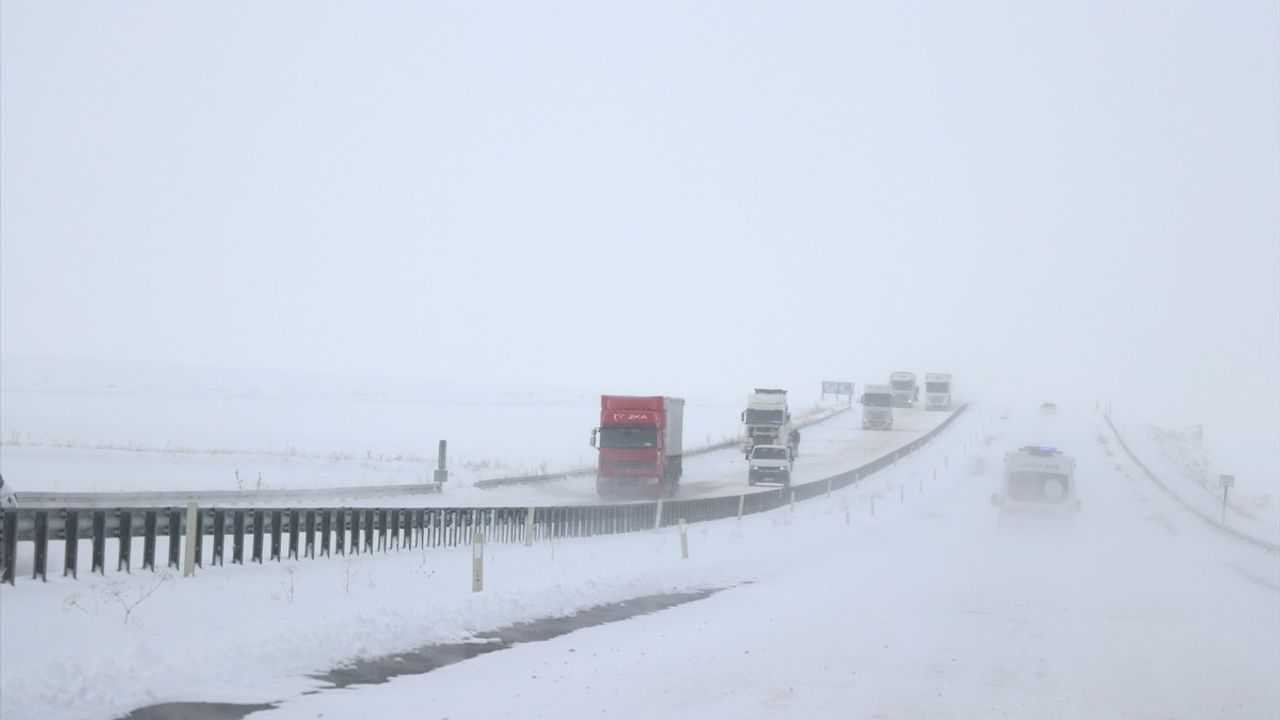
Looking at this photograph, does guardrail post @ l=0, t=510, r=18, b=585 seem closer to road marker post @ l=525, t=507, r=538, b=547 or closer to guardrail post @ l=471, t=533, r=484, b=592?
guardrail post @ l=471, t=533, r=484, b=592

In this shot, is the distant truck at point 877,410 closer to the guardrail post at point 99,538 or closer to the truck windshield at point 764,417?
the truck windshield at point 764,417

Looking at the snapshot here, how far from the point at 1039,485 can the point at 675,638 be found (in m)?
28.6

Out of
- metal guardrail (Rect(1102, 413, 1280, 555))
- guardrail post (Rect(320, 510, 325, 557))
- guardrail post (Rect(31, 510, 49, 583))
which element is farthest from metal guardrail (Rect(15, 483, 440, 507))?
metal guardrail (Rect(1102, 413, 1280, 555))

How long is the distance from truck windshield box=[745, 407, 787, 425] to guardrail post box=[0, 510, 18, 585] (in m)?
47.0

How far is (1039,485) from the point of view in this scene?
134 ft

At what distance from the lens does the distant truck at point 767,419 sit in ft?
190

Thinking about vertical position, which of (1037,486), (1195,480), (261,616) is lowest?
(1195,480)

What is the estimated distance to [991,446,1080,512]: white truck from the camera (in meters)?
40.4

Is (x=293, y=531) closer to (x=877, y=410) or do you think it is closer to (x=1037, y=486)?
(x=1037, y=486)

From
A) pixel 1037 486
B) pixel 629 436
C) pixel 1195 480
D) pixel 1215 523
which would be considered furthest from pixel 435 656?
Answer: pixel 1195 480

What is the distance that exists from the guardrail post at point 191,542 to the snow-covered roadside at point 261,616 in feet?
0.62

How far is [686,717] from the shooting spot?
34.9 ft

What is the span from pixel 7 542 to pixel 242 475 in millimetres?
31433

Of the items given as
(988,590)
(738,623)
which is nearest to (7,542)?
(738,623)
